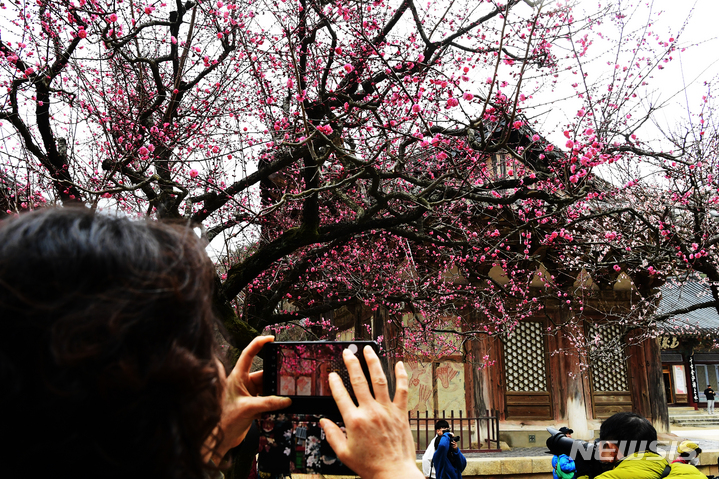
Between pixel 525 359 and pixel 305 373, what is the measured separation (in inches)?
426

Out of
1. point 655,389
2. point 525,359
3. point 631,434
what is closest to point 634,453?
point 631,434

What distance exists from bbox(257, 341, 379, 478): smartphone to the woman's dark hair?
46cm

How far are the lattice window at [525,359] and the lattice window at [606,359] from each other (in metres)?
1.12

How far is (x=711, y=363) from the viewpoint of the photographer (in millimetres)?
23641

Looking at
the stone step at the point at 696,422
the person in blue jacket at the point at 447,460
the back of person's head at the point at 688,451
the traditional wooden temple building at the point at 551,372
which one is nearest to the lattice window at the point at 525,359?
the traditional wooden temple building at the point at 551,372

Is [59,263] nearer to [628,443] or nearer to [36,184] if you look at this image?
[628,443]

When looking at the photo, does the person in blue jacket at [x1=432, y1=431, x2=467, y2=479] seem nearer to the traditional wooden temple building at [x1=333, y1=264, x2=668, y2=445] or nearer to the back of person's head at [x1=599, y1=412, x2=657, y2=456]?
the back of person's head at [x1=599, y1=412, x2=657, y2=456]

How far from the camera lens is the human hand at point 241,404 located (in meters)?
1.20

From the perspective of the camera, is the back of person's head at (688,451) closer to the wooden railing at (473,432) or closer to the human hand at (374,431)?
the human hand at (374,431)

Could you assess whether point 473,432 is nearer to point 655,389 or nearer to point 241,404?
point 655,389

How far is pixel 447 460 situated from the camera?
585 centimetres

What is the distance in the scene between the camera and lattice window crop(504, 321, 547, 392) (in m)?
11.0

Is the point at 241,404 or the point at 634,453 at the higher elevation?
the point at 241,404

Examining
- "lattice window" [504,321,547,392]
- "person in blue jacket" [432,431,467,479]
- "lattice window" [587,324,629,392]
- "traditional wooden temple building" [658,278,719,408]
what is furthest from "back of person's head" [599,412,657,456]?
"traditional wooden temple building" [658,278,719,408]
